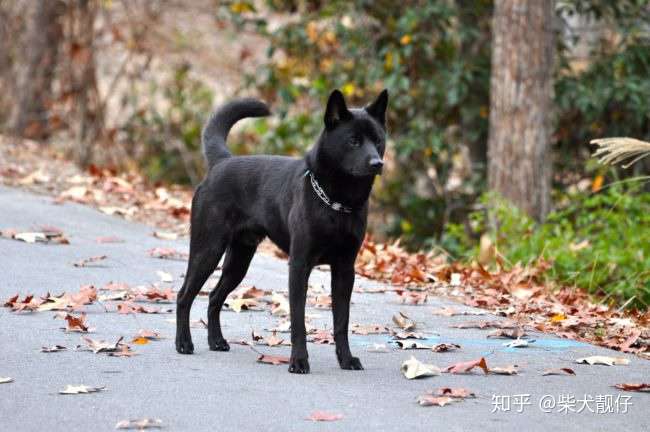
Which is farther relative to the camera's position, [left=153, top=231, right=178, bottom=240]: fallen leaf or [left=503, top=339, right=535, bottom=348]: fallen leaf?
[left=153, top=231, right=178, bottom=240]: fallen leaf

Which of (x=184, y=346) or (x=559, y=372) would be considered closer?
(x=559, y=372)

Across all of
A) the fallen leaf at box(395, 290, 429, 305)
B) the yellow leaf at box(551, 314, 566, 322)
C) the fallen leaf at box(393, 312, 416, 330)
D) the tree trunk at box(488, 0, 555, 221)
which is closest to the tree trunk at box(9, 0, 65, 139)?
the tree trunk at box(488, 0, 555, 221)

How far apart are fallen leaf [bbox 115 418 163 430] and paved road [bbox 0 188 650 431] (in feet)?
0.14

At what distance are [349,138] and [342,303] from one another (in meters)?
0.85

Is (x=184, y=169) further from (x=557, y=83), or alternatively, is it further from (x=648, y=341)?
(x=648, y=341)

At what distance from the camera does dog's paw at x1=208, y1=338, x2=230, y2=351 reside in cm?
600

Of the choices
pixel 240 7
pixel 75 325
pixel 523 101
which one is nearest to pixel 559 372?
pixel 75 325

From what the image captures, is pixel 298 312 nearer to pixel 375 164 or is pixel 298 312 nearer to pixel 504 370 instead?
pixel 375 164

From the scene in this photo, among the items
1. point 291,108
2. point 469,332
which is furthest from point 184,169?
point 469,332

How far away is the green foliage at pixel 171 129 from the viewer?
15.8m

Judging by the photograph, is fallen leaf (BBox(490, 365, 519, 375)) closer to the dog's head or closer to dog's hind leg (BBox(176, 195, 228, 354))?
the dog's head

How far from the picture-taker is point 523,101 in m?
11.2

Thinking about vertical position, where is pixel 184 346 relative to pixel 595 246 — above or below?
above

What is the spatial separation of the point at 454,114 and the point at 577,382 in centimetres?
812
